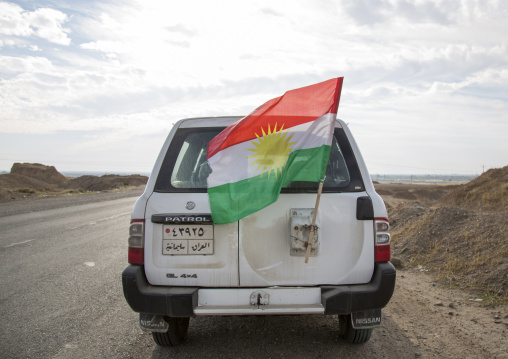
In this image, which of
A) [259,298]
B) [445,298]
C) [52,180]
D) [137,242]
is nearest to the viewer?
[259,298]

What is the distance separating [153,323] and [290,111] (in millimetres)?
2039

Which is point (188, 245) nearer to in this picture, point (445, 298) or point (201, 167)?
point (201, 167)

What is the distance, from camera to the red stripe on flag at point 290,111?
3602mm

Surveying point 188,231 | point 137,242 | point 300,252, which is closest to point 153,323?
point 137,242

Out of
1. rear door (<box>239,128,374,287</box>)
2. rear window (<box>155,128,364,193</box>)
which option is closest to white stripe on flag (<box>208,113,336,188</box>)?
rear window (<box>155,128,364,193</box>)

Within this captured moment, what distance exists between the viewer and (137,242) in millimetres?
3525

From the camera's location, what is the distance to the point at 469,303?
5.34 m

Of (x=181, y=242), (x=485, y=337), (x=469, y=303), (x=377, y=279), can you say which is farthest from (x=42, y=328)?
(x=469, y=303)

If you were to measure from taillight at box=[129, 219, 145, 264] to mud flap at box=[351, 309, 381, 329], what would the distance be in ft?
5.74

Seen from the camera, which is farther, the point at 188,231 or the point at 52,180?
the point at 52,180

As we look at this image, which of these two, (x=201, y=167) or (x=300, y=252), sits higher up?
(x=201, y=167)

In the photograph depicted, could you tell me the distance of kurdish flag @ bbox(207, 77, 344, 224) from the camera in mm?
3439

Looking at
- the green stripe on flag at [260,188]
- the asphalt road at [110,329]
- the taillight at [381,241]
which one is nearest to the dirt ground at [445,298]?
the asphalt road at [110,329]

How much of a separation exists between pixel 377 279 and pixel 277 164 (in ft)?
3.82
